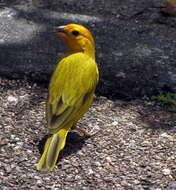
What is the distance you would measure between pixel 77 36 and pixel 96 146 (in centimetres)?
111

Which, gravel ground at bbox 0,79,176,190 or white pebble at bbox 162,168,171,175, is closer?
gravel ground at bbox 0,79,176,190

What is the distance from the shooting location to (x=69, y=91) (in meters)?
4.86

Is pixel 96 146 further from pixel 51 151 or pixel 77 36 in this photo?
pixel 77 36

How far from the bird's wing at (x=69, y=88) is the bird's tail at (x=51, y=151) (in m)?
0.07

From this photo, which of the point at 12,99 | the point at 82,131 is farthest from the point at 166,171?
the point at 12,99

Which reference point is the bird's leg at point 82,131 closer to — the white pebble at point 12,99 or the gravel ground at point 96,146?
the gravel ground at point 96,146

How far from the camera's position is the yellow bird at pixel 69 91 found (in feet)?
14.8

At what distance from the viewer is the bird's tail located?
4406 mm

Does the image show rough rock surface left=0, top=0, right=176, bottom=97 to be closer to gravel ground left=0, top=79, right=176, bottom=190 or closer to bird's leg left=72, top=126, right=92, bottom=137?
gravel ground left=0, top=79, right=176, bottom=190

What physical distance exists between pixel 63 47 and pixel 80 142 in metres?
2.09

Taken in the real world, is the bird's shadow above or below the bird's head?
below

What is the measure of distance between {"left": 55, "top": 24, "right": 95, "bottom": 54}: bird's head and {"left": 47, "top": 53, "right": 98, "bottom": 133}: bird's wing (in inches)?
4.2

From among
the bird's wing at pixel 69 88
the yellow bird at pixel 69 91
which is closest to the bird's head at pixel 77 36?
the yellow bird at pixel 69 91

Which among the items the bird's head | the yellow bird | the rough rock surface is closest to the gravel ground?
the yellow bird
